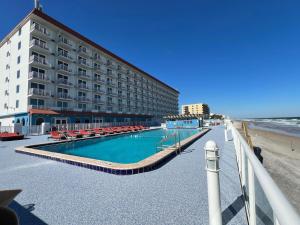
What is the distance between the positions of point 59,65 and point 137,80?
2849cm

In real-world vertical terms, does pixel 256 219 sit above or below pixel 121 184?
above

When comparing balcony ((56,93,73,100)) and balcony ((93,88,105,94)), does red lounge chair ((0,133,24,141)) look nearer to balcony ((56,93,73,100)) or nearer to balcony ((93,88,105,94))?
balcony ((56,93,73,100))

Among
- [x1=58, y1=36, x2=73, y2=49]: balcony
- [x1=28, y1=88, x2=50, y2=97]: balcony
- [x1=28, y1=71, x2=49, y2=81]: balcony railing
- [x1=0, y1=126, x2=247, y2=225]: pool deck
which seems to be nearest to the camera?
[x1=0, y1=126, x2=247, y2=225]: pool deck

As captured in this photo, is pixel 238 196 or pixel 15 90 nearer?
pixel 238 196

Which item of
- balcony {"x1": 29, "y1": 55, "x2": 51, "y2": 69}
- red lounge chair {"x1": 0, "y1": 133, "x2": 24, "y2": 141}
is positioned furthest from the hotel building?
red lounge chair {"x1": 0, "y1": 133, "x2": 24, "y2": 141}

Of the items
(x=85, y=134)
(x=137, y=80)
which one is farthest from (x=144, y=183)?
(x=137, y=80)

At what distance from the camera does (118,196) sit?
3.96 metres

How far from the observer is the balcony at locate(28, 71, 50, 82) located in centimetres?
2470

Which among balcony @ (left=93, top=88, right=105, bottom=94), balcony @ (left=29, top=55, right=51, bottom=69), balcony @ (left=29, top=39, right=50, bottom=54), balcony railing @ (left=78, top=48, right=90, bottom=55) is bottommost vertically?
balcony @ (left=93, top=88, right=105, bottom=94)

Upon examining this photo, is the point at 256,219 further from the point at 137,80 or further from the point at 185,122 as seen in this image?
the point at 137,80

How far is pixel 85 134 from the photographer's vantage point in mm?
18062

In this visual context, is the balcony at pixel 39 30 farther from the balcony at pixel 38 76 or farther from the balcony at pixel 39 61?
the balcony at pixel 38 76

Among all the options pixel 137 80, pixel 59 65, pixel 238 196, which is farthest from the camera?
pixel 137 80

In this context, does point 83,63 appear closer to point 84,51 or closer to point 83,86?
point 84,51
